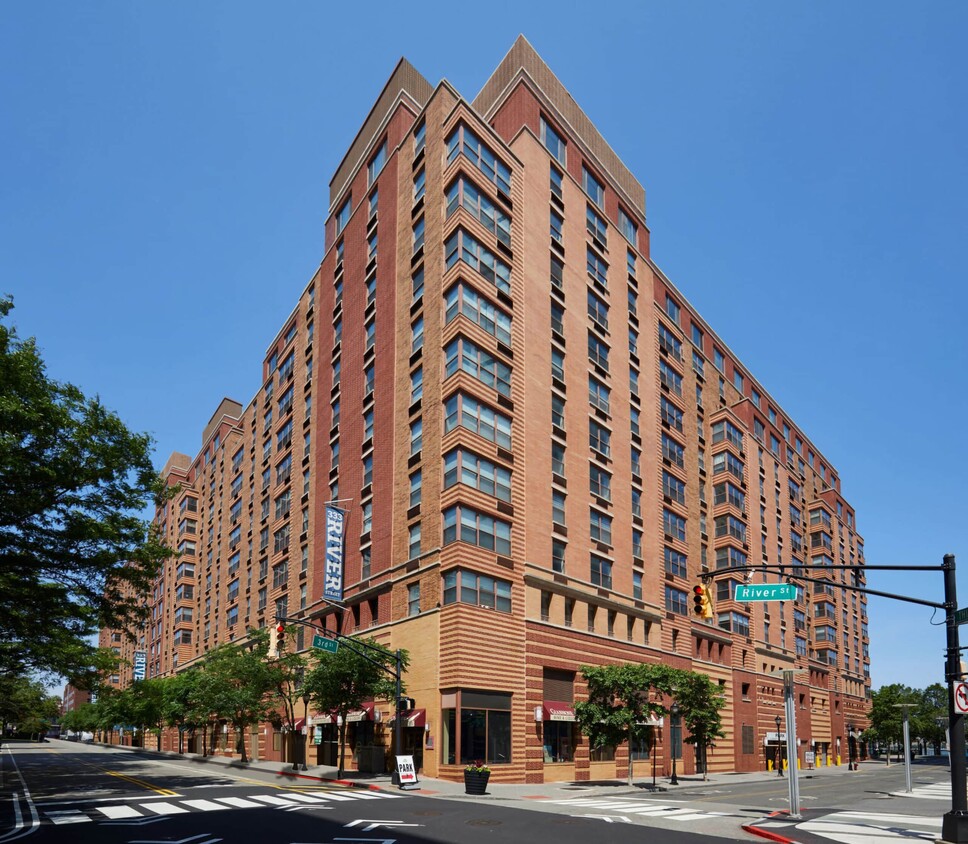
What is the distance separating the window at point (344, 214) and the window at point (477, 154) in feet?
57.1

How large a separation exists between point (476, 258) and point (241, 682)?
31165 mm

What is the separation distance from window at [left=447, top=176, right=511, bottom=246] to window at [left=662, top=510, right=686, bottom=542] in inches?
1006

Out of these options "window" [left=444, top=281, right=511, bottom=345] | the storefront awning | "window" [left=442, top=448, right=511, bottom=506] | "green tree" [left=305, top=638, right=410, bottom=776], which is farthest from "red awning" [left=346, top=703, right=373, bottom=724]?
"window" [left=444, top=281, right=511, bottom=345]

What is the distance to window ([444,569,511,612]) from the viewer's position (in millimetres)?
41719

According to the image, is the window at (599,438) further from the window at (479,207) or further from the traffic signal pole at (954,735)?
the traffic signal pole at (954,735)

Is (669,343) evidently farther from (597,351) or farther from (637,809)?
(637,809)

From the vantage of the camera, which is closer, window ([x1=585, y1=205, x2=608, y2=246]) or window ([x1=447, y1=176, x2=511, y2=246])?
window ([x1=447, y1=176, x2=511, y2=246])

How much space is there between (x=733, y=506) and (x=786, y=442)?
2906cm

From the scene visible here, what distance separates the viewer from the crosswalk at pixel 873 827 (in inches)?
837

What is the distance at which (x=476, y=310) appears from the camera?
46812 mm

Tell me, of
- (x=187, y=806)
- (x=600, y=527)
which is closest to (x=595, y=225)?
(x=600, y=527)

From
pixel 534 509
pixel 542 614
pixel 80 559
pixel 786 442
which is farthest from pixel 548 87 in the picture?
pixel 786 442

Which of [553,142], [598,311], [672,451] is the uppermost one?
[553,142]

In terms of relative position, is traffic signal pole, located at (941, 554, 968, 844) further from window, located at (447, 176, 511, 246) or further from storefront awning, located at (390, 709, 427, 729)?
window, located at (447, 176, 511, 246)
